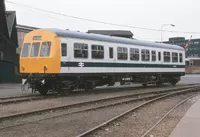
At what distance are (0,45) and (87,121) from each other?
2505cm

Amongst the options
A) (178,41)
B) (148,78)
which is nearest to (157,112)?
(148,78)

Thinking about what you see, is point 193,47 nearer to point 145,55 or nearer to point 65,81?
point 145,55

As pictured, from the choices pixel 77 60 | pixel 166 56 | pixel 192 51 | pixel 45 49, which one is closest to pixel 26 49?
pixel 45 49

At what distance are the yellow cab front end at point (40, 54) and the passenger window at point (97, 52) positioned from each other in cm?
287

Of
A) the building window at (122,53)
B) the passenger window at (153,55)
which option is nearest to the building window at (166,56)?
the passenger window at (153,55)

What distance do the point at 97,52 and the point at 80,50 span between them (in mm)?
1553

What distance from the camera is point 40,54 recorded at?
19016 millimetres

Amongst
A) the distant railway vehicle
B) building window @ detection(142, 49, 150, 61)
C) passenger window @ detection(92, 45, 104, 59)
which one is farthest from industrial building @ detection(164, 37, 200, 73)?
passenger window @ detection(92, 45, 104, 59)

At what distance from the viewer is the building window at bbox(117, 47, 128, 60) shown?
23.1 meters

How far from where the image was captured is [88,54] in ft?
66.6

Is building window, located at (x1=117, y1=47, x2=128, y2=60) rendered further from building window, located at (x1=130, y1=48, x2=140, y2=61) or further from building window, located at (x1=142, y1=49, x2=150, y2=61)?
building window, located at (x1=142, y1=49, x2=150, y2=61)

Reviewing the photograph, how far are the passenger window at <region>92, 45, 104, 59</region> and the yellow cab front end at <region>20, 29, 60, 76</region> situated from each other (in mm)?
2870

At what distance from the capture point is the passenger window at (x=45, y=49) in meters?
18.7

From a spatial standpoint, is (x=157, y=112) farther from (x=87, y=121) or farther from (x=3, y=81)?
(x=3, y=81)
